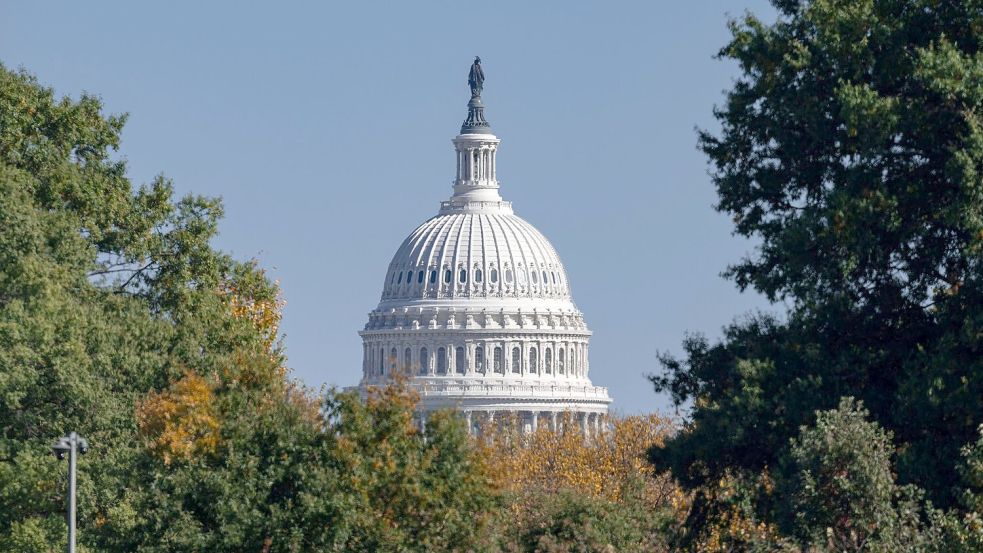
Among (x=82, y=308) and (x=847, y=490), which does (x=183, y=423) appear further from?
(x=847, y=490)

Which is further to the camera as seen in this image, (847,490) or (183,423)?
(183,423)

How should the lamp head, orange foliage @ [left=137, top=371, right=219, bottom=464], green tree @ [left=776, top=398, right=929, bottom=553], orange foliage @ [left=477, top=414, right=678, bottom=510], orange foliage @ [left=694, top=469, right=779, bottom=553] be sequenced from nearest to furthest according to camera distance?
green tree @ [left=776, top=398, right=929, bottom=553] < orange foliage @ [left=694, top=469, right=779, bottom=553] < the lamp head < orange foliage @ [left=137, top=371, right=219, bottom=464] < orange foliage @ [left=477, top=414, right=678, bottom=510]

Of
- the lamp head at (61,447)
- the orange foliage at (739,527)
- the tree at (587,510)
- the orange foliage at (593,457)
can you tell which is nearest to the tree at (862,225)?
the orange foliage at (739,527)

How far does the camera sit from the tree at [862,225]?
42750 mm

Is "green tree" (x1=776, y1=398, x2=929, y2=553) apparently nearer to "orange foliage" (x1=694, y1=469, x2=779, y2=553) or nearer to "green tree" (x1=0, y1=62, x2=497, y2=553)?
"orange foliage" (x1=694, y1=469, x2=779, y2=553)

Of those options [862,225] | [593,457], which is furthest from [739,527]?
[593,457]

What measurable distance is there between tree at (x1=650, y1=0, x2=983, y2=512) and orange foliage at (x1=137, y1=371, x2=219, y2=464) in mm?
9054

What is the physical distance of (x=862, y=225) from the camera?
1722 inches

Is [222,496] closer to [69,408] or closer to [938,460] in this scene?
[69,408]

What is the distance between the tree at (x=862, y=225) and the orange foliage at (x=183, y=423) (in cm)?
905

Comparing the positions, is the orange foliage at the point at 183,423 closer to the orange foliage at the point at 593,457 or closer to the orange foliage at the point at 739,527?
the orange foliage at the point at 739,527

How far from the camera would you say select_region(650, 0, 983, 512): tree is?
42.8 metres

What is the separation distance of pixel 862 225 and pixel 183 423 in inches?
540

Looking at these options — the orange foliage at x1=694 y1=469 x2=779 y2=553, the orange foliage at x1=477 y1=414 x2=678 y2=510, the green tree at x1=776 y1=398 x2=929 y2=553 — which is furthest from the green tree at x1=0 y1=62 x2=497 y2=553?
the orange foliage at x1=477 y1=414 x2=678 y2=510
